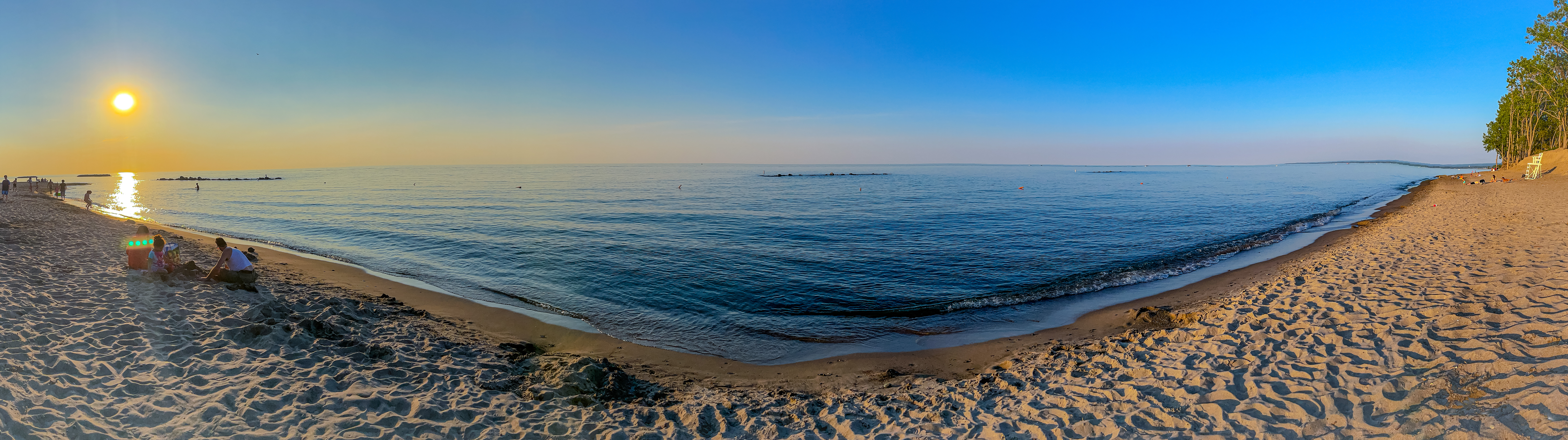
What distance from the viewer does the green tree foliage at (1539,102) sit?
48906 mm

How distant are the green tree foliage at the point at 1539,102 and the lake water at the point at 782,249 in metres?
14.5

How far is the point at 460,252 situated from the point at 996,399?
22.9m

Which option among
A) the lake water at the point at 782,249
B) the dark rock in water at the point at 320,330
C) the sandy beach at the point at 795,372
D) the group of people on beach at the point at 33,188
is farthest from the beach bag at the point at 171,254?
the group of people on beach at the point at 33,188

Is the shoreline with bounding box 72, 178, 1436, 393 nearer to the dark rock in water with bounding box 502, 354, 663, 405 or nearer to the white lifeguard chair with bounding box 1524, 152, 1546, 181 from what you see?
the dark rock in water with bounding box 502, 354, 663, 405

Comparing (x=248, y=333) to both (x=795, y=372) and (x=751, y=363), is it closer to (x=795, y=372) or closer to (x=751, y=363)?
(x=751, y=363)

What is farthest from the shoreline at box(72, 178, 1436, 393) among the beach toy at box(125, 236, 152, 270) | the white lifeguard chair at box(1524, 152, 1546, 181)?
the white lifeguard chair at box(1524, 152, 1546, 181)

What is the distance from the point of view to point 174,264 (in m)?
13.7

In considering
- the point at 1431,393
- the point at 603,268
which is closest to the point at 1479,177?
the point at 1431,393

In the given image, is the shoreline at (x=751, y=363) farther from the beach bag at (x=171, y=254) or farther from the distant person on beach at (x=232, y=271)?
the beach bag at (x=171, y=254)

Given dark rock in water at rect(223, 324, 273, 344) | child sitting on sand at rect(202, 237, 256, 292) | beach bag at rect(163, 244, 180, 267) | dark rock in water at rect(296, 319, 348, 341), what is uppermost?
beach bag at rect(163, 244, 180, 267)

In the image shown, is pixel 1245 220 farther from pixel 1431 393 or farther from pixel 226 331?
pixel 226 331

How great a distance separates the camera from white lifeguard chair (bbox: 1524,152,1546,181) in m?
48.7

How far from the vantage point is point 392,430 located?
6676mm

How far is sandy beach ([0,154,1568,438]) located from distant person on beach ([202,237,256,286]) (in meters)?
0.54
